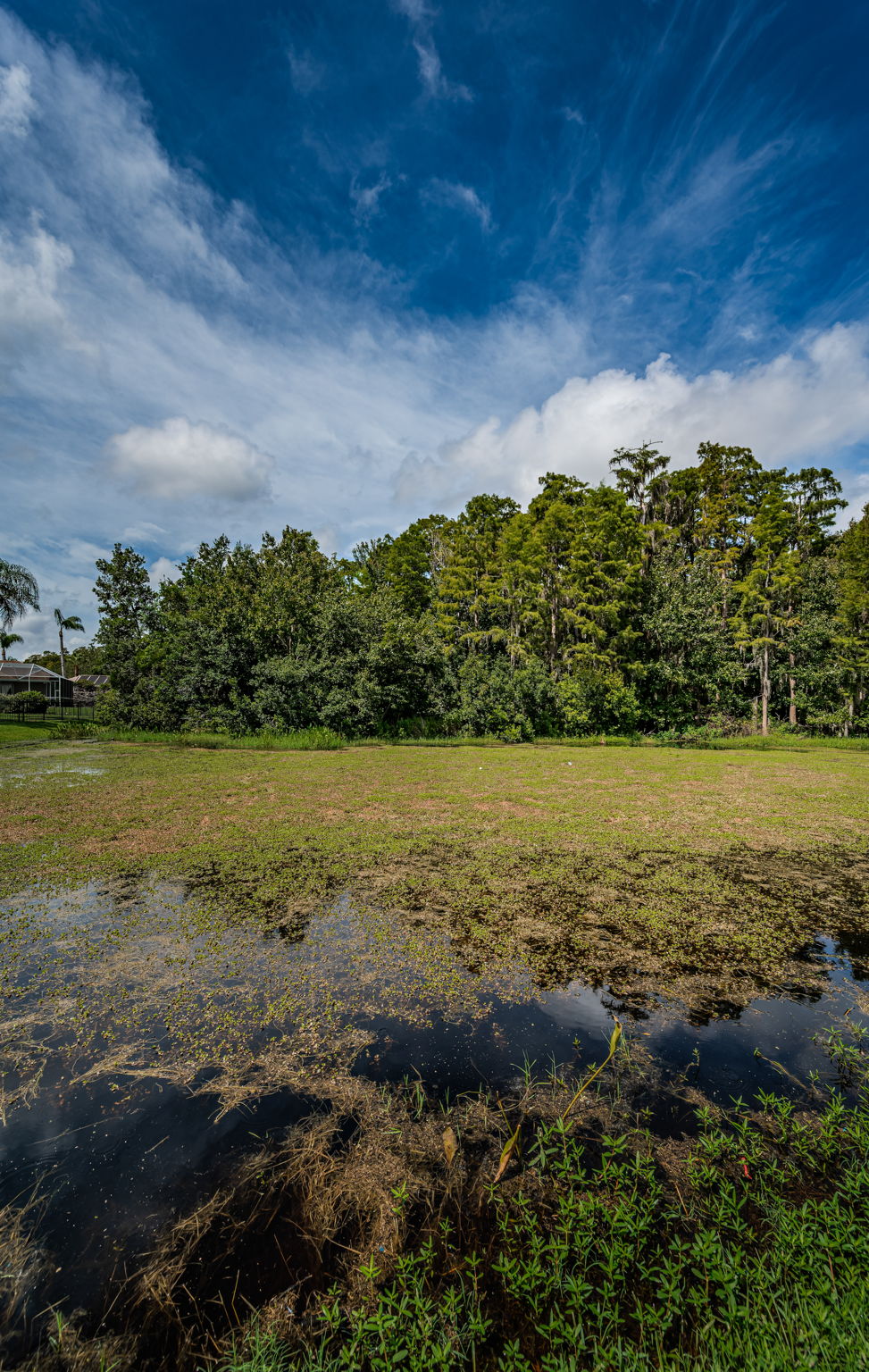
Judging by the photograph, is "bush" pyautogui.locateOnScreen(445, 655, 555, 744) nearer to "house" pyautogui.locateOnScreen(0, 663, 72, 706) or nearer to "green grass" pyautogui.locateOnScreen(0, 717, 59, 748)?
"green grass" pyautogui.locateOnScreen(0, 717, 59, 748)

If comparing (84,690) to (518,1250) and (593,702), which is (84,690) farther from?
(518,1250)

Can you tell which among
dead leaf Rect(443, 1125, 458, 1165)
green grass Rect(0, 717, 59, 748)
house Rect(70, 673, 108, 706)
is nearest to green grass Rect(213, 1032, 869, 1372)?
dead leaf Rect(443, 1125, 458, 1165)

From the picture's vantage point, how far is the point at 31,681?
1864 inches

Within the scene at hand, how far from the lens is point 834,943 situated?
451cm

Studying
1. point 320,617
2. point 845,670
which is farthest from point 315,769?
point 845,670

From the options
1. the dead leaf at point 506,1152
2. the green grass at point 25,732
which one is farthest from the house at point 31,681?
the dead leaf at point 506,1152

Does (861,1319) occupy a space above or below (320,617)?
below

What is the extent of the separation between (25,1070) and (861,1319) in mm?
3655

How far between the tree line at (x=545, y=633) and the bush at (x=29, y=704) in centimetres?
1243

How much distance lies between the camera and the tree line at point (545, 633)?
20.3 metres

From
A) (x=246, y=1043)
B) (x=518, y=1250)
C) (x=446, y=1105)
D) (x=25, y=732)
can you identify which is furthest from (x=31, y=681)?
(x=518, y=1250)

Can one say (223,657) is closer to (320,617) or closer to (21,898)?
(320,617)

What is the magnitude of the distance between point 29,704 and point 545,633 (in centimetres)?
3209

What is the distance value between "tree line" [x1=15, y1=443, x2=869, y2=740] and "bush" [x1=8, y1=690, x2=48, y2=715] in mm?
12432
